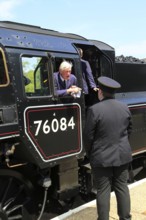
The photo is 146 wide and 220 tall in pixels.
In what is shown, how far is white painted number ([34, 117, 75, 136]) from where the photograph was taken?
4449mm

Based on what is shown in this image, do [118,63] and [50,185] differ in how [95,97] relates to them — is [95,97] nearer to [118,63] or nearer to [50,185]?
[118,63]

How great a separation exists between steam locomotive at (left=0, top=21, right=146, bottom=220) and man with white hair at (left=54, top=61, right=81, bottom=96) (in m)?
0.10

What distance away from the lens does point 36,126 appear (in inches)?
174

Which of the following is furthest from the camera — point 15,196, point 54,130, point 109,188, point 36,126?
point 15,196

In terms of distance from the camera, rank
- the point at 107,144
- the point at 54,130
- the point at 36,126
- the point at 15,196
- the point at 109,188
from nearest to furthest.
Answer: the point at 107,144 < the point at 109,188 < the point at 36,126 < the point at 54,130 < the point at 15,196

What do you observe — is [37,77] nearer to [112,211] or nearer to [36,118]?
[36,118]

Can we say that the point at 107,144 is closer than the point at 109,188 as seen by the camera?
Yes

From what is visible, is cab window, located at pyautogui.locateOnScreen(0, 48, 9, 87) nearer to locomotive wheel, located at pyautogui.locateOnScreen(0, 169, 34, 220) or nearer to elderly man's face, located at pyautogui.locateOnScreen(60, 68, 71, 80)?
elderly man's face, located at pyautogui.locateOnScreen(60, 68, 71, 80)

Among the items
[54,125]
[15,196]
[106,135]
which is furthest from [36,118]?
[15,196]

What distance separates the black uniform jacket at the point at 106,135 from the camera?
3.81m

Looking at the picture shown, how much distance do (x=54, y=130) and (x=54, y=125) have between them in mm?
67

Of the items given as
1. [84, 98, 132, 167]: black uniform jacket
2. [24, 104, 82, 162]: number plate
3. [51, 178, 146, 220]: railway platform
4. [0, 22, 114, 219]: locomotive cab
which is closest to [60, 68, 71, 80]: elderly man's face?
[0, 22, 114, 219]: locomotive cab

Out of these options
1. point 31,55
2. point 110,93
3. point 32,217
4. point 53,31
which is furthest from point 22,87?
point 32,217

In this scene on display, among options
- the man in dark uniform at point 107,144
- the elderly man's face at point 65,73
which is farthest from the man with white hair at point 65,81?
the man in dark uniform at point 107,144
